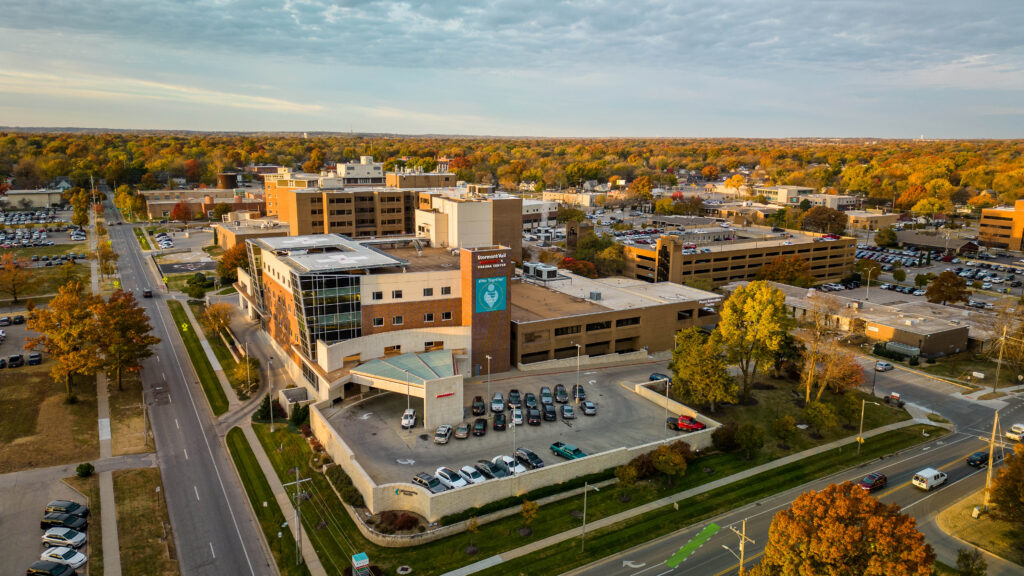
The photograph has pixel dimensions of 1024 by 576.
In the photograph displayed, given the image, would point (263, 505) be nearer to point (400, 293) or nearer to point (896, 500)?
point (400, 293)

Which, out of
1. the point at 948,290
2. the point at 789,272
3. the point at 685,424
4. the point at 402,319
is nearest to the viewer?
the point at 685,424

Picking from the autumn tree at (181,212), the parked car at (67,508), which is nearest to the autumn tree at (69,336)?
the parked car at (67,508)

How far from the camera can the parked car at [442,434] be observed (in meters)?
52.0

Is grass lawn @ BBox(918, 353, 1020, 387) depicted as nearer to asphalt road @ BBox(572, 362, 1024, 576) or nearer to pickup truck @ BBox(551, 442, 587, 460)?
asphalt road @ BBox(572, 362, 1024, 576)

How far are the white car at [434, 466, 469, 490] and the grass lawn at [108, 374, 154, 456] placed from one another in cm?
2558

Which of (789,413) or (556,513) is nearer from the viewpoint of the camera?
(556,513)

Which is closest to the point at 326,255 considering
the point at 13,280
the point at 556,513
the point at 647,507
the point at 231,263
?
the point at 556,513

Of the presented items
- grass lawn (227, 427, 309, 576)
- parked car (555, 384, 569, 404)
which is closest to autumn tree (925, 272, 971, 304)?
parked car (555, 384, 569, 404)

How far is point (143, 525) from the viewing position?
4291 cm

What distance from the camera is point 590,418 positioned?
190ft

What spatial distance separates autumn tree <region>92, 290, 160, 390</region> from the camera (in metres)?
62.4

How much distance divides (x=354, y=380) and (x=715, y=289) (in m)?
71.8

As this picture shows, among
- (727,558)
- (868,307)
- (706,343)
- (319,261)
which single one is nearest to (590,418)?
(706,343)

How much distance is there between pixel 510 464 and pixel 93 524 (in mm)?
28233
